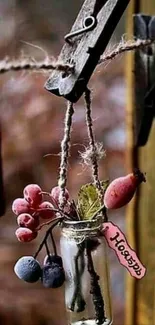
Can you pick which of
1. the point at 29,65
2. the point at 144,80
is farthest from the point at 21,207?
the point at 144,80

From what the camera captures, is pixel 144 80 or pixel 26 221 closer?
pixel 26 221

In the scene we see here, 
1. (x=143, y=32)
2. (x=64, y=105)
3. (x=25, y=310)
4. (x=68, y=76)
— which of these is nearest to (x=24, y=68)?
(x=68, y=76)

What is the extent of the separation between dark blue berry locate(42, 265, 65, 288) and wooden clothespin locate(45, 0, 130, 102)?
0.15 metres

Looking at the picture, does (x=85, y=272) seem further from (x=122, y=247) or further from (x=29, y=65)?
(x=29, y=65)

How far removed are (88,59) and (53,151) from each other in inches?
17.0

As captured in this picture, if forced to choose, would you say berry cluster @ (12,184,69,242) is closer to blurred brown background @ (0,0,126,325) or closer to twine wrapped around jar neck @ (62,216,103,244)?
twine wrapped around jar neck @ (62,216,103,244)

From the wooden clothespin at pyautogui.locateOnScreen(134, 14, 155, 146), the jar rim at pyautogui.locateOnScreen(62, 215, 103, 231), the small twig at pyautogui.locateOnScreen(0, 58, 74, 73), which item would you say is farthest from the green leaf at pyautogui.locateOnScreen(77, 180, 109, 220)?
the wooden clothespin at pyautogui.locateOnScreen(134, 14, 155, 146)

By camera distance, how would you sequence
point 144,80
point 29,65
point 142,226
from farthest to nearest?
point 142,226
point 144,80
point 29,65

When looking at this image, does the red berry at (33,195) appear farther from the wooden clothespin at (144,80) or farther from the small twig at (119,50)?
the wooden clothespin at (144,80)

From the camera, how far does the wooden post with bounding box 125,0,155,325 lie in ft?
2.89

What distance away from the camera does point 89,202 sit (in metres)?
0.57

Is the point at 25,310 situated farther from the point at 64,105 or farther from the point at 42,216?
the point at 42,216

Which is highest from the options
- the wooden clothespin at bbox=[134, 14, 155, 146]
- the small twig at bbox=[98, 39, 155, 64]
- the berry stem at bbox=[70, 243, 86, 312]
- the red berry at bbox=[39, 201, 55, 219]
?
the wooden clothespin at bbox=[134, 14, 155, 146]

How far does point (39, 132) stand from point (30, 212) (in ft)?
1.33
